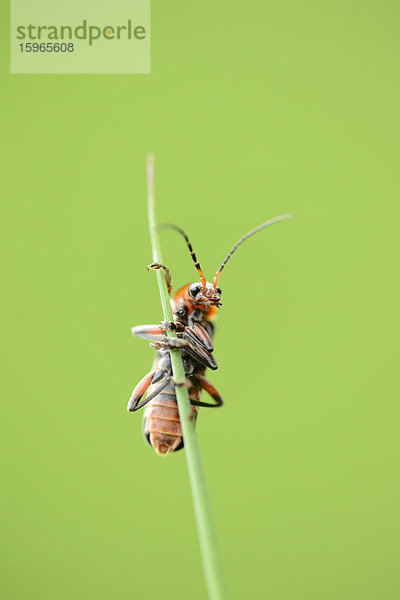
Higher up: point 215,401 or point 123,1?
point 123,1

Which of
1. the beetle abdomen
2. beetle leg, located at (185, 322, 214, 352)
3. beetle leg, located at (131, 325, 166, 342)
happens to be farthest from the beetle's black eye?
the beetle abdomen

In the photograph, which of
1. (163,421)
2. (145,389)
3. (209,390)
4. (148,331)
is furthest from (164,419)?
(148,331)

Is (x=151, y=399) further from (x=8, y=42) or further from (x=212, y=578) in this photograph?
(x=8, y=42)

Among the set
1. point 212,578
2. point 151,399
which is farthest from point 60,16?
point 212,578

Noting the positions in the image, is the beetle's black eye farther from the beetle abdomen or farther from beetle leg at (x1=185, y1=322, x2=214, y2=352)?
the beetle abdomen

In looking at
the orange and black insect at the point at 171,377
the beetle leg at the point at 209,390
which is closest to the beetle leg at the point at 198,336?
the orange and black insect at the point at 171,377

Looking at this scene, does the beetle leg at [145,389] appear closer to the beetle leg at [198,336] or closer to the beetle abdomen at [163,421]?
the beetle abdomen at [163,421]
